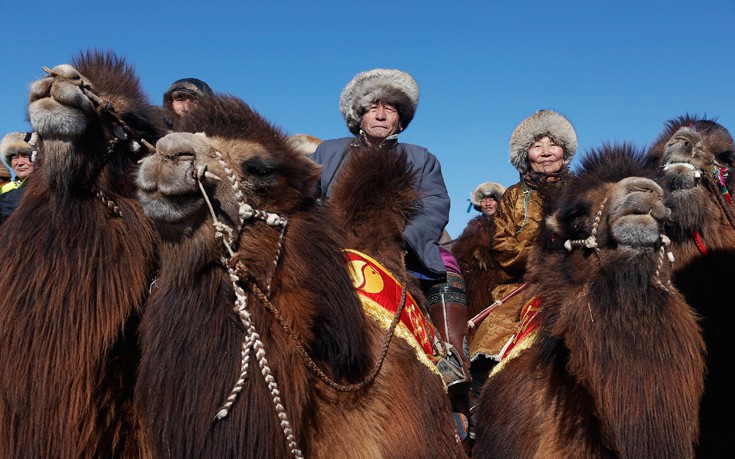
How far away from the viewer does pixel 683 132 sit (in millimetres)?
5691

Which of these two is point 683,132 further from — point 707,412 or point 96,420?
point 96,420

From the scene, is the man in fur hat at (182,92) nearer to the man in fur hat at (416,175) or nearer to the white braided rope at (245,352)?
the man in fur hat at (416,175)

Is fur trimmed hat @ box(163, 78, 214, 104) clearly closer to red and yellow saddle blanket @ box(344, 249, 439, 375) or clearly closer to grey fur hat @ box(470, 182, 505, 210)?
red and yellow saddle blanket @ box(344, 249, 439, 375)

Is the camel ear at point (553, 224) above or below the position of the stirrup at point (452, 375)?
above

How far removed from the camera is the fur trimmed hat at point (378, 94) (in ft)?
17.5

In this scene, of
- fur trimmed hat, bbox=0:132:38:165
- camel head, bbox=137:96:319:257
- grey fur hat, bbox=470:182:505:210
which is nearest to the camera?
camel head, bbox=137:96:319:257

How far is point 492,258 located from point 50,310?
4.24m

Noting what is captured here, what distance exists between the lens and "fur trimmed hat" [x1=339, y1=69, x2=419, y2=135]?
5340mm

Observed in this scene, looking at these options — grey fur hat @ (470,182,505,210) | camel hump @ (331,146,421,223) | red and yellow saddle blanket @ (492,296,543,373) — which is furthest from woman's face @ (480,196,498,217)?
camel hump @ (331,146,421,223)

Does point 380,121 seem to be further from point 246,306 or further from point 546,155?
point 246,306

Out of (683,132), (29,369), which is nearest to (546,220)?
(683,132)

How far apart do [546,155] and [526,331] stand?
6.79ft

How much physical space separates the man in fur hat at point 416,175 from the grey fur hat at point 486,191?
799 centimetres

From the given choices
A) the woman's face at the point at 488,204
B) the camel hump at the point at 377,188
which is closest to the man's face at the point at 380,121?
the camel hump at the point at 377,188
